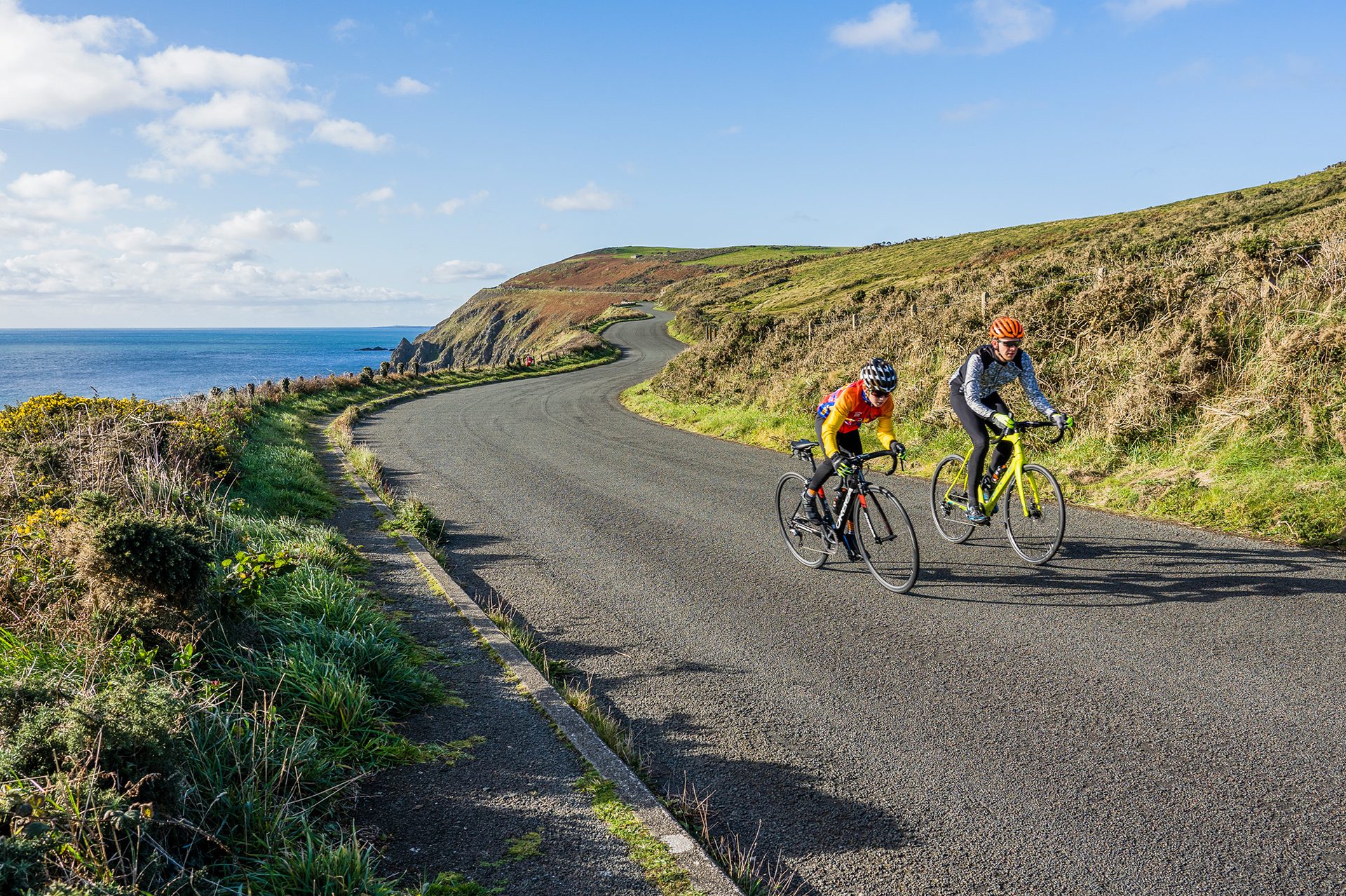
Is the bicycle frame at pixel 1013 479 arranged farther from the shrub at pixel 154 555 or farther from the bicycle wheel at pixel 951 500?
the shrub at pixel 154 555

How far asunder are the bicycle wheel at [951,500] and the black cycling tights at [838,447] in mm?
1227

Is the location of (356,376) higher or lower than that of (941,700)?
higher

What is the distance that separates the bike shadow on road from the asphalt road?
→ 3cm

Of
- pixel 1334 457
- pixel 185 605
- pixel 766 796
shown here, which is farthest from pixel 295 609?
pixel 1334 457

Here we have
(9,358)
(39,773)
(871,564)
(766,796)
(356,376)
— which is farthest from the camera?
(9,358)

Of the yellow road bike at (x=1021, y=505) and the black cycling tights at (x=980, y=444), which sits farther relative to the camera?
the black cycling tights at (x=980, y=444)

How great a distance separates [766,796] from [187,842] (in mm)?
2547

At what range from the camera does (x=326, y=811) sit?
11.2ft

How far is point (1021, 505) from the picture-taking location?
7805 mm

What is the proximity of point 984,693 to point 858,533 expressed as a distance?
110 inches

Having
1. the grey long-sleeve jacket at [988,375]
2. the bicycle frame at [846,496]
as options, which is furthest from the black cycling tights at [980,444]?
the bicycle frame at [846,496]

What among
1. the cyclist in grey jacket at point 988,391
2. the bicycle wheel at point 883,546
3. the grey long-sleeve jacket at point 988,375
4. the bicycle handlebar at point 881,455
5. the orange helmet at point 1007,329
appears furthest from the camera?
the grey long-sleeve jacket at point 988,375

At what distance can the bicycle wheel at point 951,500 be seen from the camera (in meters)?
8.39

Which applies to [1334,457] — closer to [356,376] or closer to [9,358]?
[356,376]
